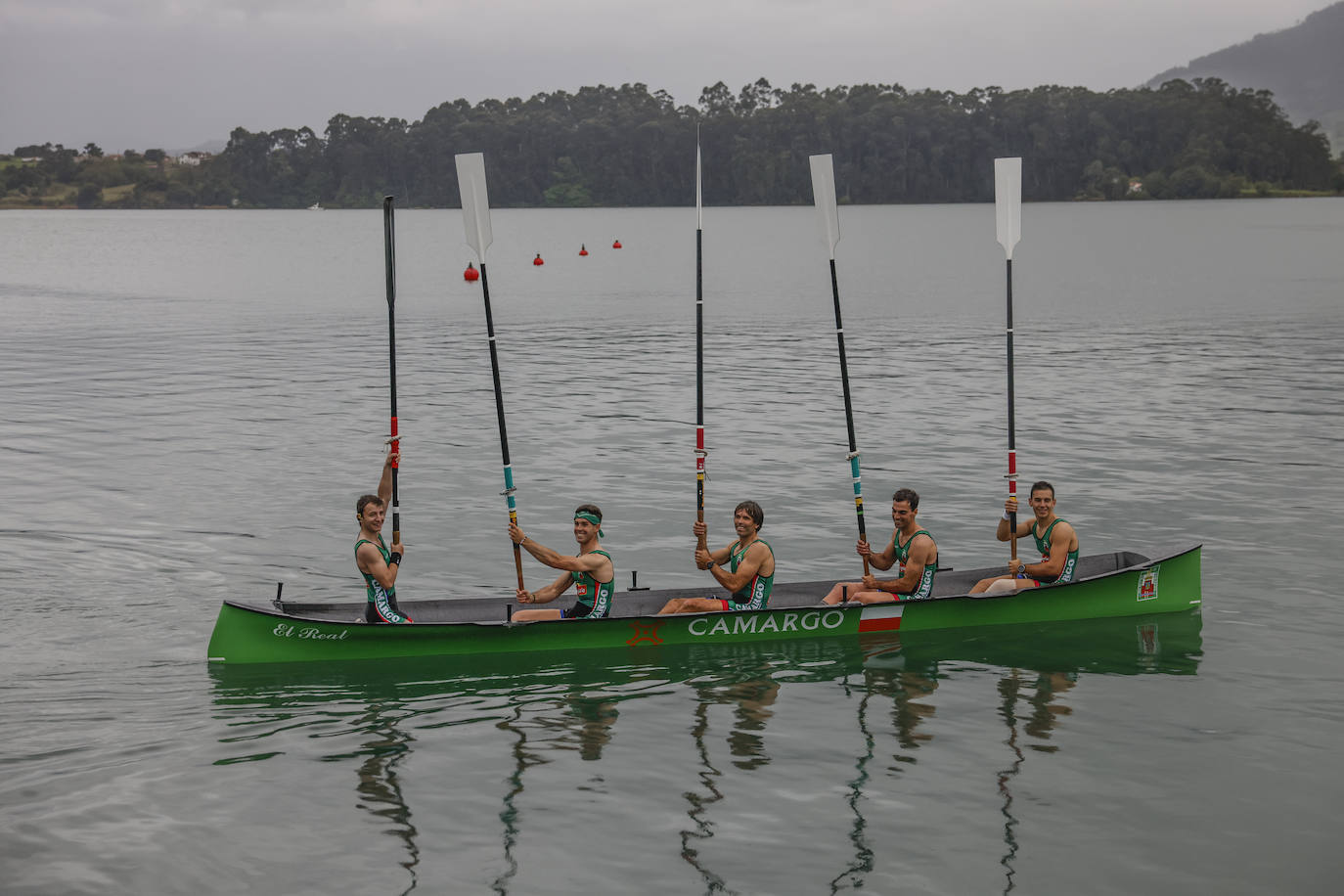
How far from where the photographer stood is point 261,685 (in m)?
15.2

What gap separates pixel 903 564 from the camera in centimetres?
1712

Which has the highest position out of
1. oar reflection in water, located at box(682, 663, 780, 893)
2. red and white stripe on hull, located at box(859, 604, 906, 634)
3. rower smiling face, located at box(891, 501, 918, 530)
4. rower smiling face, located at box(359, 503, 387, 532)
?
rower smiling face, located at box(359, 503, 387, 532)

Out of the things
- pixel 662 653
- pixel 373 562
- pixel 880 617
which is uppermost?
pixel 373 562

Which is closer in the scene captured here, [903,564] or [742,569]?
[742,569]

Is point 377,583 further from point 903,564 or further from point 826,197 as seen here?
point 826,197

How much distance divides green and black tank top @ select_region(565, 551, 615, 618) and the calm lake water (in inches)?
23.3

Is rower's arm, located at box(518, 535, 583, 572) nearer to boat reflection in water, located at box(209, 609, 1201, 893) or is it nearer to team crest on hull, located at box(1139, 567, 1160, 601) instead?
boat reflection in water, located at box(209, 609, 1201, 893)

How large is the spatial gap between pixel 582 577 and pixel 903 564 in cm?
404

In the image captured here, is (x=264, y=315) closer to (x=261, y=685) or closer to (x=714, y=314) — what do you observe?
(x=714, y=314)

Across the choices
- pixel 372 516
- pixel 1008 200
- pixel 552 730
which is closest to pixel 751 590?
pixel 552 730

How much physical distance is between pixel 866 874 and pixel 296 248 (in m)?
116

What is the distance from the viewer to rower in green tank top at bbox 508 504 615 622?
15344 mm

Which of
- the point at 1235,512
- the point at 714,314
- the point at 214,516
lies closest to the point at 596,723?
the point at 214,516

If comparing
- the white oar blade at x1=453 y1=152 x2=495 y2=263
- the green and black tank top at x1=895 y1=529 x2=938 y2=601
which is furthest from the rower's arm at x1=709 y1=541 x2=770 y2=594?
the white oar blade at x1=453 y1=152 x2=495 y2=263
